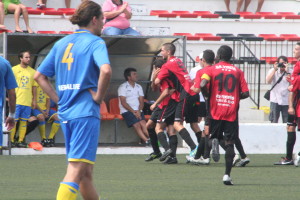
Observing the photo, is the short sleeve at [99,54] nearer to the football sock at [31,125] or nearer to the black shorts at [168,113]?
the black shorts at [168,113]

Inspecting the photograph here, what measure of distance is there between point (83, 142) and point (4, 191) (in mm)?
3179

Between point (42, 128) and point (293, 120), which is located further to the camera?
point (42, 128)

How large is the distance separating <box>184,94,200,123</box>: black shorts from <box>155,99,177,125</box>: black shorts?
22 cm

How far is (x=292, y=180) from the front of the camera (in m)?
10.1

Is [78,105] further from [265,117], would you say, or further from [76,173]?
[265,117]

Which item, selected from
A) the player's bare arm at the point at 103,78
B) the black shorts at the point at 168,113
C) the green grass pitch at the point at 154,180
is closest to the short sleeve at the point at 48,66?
the player's bare arm at the point at 103,78

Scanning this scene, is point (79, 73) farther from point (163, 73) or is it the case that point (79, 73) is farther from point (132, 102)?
point (132, 102)

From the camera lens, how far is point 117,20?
57.1 ft

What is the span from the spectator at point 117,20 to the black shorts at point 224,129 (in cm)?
738

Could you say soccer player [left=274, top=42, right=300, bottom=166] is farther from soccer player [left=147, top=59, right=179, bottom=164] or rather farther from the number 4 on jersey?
the number 4 on jersey

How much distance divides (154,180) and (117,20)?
798cm

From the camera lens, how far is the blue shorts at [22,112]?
15496 millimetres

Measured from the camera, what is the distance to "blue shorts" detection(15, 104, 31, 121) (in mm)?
15496

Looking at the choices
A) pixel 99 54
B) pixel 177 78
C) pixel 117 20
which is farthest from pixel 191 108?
pixel 99 54
